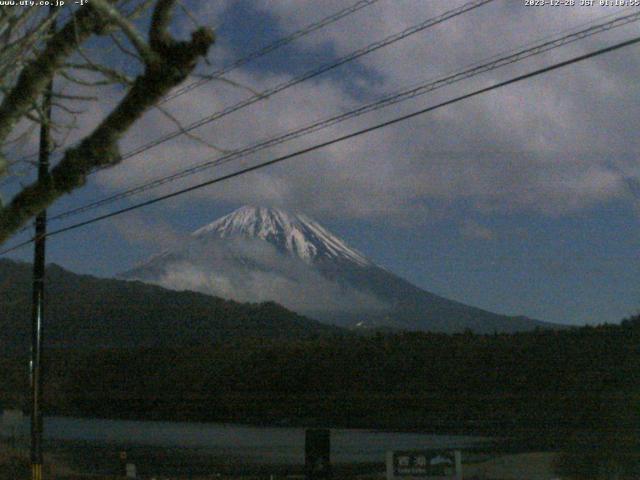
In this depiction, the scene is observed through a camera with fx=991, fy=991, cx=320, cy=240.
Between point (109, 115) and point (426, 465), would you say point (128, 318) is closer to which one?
point (426, 465)

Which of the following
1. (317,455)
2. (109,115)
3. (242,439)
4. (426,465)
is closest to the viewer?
(109,115)

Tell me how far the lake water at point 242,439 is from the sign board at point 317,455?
26.2 feet

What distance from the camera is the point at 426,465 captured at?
17.2 meters

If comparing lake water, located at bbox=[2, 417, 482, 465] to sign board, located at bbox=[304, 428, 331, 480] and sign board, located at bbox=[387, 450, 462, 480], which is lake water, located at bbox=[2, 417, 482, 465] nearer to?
sign board, located at bbox=[304, 428, 331, 480]

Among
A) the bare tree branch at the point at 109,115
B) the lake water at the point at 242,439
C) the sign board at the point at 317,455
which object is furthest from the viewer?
the lake water at the point at 242,439

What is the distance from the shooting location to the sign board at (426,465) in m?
17.0

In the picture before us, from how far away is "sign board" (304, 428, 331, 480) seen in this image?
739 inches

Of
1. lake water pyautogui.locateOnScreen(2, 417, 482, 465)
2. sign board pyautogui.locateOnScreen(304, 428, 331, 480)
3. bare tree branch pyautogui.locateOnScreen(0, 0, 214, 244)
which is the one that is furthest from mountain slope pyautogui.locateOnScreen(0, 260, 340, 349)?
bare tree branch pyautogui.locateOnScreen(0, 0, 214, 244)

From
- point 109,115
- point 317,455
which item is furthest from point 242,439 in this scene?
point 109,115

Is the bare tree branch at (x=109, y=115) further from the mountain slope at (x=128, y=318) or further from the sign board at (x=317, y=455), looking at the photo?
the mountain slope at (x=128, y=318)

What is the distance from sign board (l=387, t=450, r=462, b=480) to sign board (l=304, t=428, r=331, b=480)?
6.40ft

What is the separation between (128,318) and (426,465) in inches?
1822

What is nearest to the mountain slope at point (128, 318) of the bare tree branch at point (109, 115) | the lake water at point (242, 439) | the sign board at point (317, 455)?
the lake water at point (242, 439)

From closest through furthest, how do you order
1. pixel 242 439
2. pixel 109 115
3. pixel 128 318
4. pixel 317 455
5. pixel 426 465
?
pixel 109 115, pixel 426 465, pixel 317 455, pixel 242 439, pixel 128 318
